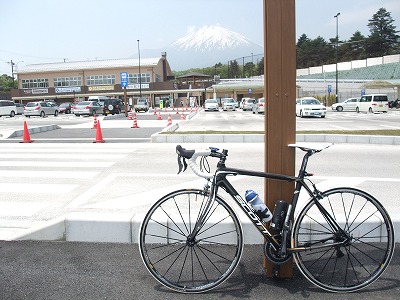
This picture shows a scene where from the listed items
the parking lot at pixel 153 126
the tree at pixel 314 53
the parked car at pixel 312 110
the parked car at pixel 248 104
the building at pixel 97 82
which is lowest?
the parking lot at pixel 153 126

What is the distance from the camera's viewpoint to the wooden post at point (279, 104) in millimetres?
3434

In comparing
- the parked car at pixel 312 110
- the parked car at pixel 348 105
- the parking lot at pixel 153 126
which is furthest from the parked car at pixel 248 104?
the parking lot at pixel 153 126

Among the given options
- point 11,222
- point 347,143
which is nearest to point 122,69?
point 347,143

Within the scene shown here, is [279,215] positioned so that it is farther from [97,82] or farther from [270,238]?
[97,82]

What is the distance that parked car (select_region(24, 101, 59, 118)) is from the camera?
39625mm

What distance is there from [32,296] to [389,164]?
818 cm

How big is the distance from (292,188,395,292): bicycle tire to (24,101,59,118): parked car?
131 ft

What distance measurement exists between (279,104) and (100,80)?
81245 mm

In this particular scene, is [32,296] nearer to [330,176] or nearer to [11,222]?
[11,222]

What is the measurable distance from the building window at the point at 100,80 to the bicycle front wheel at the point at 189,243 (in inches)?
3127

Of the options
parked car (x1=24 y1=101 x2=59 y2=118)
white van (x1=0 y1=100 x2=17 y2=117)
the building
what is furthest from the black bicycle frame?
the building

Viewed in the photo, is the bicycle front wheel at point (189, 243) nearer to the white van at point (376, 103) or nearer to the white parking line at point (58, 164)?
the white parking line at point (58, 164)

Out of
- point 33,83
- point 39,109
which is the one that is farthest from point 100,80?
point 39,109

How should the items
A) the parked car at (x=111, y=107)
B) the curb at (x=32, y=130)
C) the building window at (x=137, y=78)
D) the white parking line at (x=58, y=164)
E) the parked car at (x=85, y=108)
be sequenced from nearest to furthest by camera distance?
1. the white parking line at (x=58, y=164)
2. the curb at (x=32, y=130)
3. the parked car at (x=85, y=108)
4. the parked car at (x=111, y=107)
5. the building window at (x=137, y=78)
